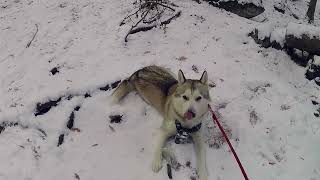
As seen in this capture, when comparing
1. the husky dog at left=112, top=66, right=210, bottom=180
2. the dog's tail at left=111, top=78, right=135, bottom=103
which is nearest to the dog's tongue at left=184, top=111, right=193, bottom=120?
the husky dog at left=112, top=66, right=210, bottom=180

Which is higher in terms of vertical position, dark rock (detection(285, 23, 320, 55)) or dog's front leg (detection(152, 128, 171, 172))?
dark rock (detection(285, 23, 320, 55))

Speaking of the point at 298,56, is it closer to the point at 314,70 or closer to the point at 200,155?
the point at 314,70

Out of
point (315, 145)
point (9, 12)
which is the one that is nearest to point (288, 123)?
point (315, 145)

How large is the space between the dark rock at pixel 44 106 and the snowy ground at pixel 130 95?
0.27ft

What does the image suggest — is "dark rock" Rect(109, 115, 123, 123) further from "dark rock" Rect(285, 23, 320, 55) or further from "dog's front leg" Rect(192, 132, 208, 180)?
"dark rock" Rect(285, 23, 320, 55)

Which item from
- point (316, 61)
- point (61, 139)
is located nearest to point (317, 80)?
point (316, 61)

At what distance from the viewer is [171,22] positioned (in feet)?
30.7

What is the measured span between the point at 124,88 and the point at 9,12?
4677 millimetres

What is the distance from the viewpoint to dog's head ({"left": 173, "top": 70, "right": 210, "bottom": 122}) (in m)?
5.71

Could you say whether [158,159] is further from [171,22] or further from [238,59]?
[171,22]

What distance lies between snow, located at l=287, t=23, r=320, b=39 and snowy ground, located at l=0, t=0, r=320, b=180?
0.56 m

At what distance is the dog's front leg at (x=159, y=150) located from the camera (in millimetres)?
5953

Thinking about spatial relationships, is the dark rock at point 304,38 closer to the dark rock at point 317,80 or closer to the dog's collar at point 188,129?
the dark rock at point 317,80

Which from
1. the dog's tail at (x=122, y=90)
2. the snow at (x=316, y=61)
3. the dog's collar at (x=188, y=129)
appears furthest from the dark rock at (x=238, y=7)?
the dog's collar at (x=188, y=129)
